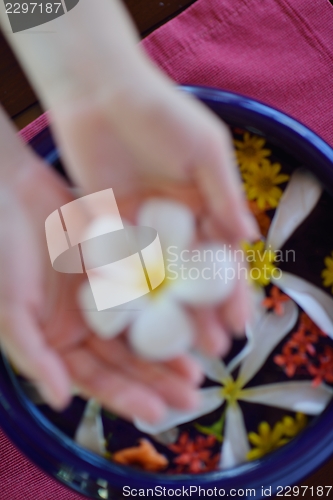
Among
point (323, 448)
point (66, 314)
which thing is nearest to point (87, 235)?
point (66, 314)

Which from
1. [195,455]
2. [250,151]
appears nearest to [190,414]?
[195,455]

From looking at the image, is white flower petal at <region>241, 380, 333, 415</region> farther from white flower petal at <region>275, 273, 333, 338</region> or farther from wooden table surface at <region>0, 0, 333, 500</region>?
wooden table surface at <region>0, 0, 333, 500</region>

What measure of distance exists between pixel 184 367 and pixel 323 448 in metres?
0.07

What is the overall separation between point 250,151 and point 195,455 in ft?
0.50

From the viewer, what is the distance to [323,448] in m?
0.20

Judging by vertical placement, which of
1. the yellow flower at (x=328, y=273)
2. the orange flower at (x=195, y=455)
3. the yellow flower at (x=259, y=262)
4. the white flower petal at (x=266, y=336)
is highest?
the yellow flower at (x=259, y=262)

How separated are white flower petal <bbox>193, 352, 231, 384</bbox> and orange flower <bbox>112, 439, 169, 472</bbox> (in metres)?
0.04

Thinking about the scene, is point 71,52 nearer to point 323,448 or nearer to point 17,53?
point 17,53

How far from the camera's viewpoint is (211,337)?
200 millimetres

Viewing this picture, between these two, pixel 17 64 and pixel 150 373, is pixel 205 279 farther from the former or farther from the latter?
pixel 17 64

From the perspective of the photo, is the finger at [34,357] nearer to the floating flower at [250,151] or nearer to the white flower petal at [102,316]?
the white flower petal at [102,316]

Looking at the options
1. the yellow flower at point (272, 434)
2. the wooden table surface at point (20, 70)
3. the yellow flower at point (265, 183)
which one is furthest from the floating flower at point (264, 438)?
the wooden table surface at point (20, 70)

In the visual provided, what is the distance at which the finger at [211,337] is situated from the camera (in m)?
0.20

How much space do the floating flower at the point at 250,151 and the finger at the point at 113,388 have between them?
0.12m
